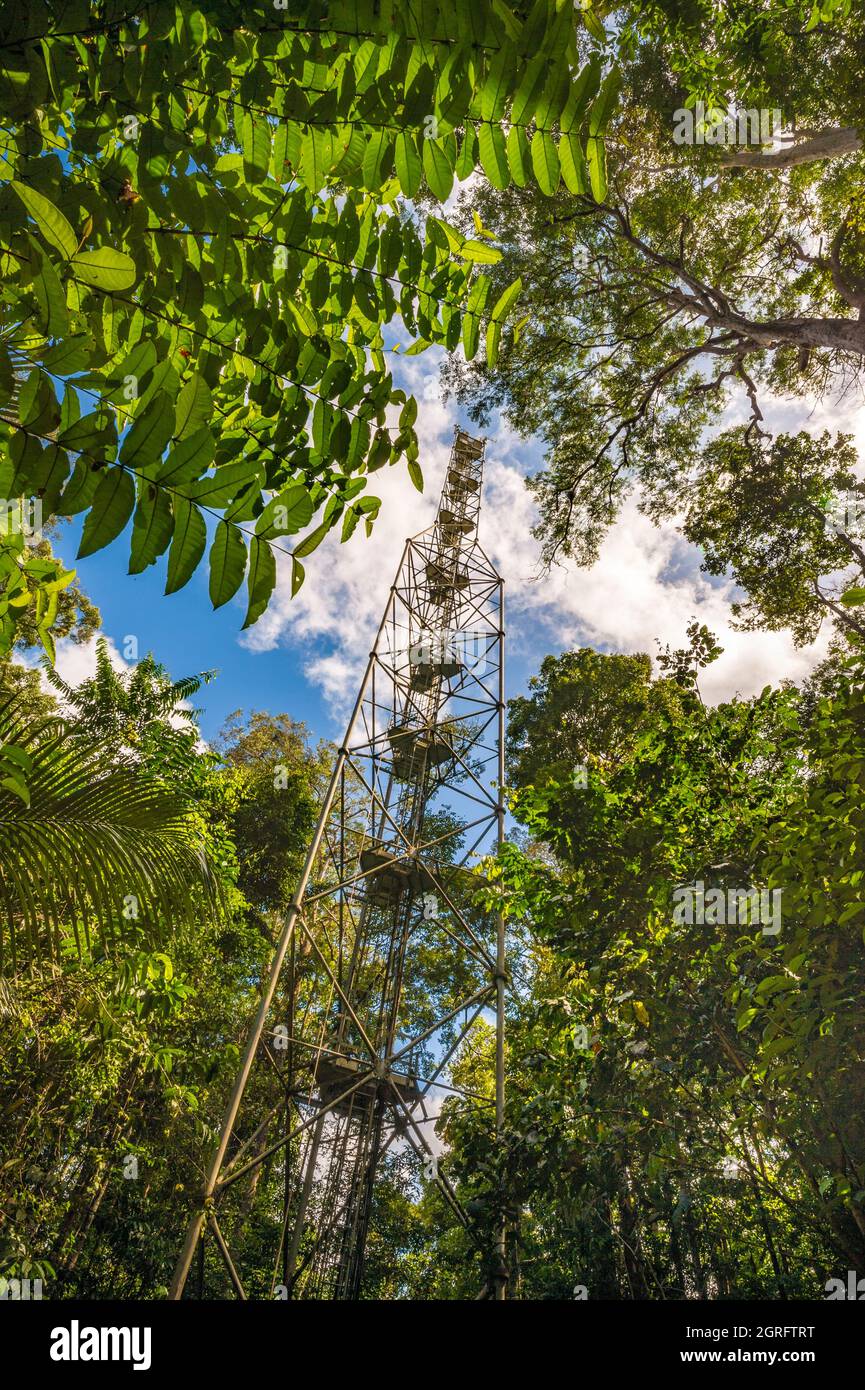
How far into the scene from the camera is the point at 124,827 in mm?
3447

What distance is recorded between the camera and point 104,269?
0.96 meters

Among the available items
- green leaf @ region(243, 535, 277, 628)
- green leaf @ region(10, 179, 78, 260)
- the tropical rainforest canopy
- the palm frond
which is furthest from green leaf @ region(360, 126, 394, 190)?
the palm frond

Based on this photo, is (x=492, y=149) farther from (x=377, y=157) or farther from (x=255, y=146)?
(x=255, y=146)

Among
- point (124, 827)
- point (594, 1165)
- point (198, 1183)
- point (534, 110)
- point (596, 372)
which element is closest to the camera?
point (534, 110)

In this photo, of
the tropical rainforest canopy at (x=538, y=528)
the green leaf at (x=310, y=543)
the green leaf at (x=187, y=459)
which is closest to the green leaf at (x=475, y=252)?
the tropical rainforest canopy at (x=538, y=528)

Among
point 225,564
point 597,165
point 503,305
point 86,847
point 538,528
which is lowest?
point 225,564

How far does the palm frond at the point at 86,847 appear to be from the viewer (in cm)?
292

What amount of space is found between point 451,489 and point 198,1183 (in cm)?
1019

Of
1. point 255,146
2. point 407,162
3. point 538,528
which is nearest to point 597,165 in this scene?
point 407,162

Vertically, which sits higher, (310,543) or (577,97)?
(577,97)

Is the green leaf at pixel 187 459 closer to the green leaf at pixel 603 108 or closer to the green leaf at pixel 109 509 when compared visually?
the green leaf at pixel 109 509

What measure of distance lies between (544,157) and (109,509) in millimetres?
894
